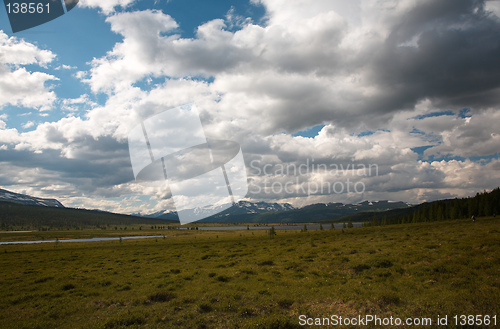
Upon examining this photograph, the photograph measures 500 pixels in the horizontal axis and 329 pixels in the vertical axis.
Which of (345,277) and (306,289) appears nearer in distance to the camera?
(306,289)

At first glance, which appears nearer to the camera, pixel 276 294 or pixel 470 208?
pixel 276 294

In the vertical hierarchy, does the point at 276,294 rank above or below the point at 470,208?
above

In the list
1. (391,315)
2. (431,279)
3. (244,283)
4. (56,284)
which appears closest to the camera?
(391,315)

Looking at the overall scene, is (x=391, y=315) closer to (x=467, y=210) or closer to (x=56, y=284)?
(x=56, y=284)

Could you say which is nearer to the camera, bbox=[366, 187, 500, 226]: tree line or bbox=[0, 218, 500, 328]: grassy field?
bbox=[0, 218, 500, 328]: grassy field

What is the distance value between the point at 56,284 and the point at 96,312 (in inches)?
461

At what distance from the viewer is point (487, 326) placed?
31.3ft

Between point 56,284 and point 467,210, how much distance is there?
453 feet

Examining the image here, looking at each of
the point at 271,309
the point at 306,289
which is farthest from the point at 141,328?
the point at 306,289

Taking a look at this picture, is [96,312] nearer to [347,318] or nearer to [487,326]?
[347,318]

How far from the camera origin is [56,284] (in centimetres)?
2308

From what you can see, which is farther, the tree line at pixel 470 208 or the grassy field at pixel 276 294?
the tree line at pixel 470 208

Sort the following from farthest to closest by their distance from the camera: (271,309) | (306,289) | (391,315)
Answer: (306,289)
(271,309)
(391,315)

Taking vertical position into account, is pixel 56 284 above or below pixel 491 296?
below
